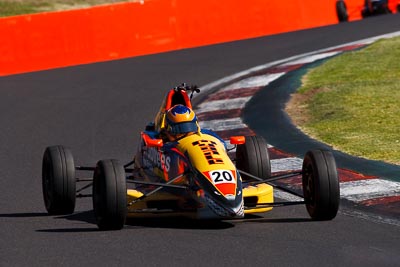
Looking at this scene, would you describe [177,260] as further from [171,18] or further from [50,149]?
[171,18]

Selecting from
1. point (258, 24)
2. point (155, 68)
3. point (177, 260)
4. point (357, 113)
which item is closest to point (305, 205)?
point (177, 260)

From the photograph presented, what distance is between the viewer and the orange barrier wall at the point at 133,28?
2417 centimetres

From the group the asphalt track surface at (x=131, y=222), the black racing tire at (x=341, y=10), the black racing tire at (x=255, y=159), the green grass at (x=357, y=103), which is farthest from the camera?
the black racing tire at (x=341, y=10)

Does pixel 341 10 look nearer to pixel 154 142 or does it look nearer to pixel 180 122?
pixel 180 122

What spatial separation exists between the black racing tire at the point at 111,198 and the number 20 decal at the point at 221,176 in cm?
76

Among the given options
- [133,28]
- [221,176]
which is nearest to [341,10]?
[133,28]

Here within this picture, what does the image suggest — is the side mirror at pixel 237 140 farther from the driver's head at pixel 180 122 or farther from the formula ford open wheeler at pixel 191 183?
the driver's head at pixel 180 122

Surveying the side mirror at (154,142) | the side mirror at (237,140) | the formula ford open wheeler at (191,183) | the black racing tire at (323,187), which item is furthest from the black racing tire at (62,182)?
the black racing tire at (323,187)

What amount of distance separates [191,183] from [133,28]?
15.9m

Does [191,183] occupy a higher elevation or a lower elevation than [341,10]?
higher

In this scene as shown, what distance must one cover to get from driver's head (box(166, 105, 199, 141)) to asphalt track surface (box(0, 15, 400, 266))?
34.2 inches

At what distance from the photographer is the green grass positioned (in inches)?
555

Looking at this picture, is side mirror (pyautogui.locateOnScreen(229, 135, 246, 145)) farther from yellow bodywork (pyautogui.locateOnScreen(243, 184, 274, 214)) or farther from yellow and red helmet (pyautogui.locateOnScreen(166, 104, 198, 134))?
yellow bodywork (pyautogui.locateOnScreen(243, 184, 274, 214))

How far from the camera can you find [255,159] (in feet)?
36.6
